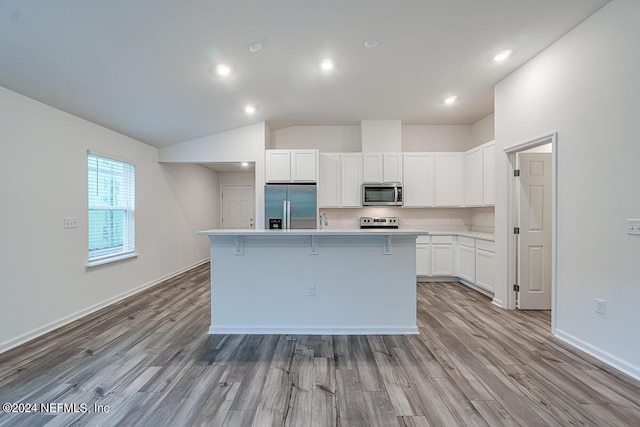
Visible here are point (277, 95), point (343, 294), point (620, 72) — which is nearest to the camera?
point (620, 72)

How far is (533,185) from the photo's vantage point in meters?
3.46

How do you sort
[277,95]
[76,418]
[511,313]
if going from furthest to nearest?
[277,95], [511,313], [76,418]

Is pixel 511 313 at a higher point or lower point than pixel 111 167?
lower

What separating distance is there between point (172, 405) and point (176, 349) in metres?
0.82

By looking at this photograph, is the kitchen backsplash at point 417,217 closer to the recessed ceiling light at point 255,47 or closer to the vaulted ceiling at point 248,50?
the vaulted ceiling at point 248,50

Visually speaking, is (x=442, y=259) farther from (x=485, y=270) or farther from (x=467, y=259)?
(x=485, y=270)

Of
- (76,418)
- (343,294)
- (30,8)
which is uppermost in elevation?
(30,8)

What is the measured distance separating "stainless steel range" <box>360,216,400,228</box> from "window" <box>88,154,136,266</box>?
383cm

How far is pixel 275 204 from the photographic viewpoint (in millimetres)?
4598

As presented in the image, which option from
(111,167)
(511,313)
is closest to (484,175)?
(511,313)

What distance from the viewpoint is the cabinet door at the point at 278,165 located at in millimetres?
4758

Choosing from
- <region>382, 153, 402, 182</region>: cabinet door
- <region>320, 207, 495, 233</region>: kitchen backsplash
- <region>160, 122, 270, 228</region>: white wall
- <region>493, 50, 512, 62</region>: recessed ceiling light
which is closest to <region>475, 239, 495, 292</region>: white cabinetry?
<region>320, 207, 495, 233</region>: kitchen backsplash

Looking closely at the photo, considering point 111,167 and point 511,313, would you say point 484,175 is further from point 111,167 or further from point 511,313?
point 111,167

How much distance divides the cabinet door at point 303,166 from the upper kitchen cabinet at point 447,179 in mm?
2223
